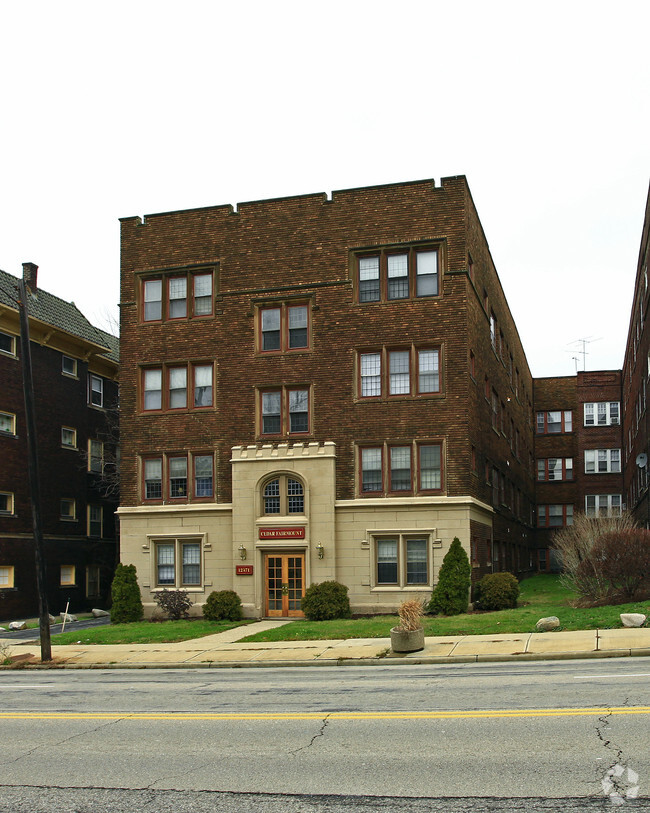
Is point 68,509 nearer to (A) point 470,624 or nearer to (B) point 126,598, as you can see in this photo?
(B) point 126,598

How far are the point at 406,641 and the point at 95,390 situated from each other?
98.5 ft

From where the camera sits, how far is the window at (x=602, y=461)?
61812 millimetres

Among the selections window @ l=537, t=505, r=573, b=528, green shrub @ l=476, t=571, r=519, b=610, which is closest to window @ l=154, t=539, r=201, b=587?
green shrub @ l=476, t=571, r=519, b=610

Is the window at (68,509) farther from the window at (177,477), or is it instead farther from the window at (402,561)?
the window at (402,561)

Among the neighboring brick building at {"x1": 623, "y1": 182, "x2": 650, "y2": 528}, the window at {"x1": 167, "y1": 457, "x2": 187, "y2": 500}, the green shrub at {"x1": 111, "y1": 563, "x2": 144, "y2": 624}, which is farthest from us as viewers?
the neighboring brick building at {"x1": 623, "y1": 182, "x2": 650, "y2": 528}

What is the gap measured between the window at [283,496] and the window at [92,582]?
17.1m

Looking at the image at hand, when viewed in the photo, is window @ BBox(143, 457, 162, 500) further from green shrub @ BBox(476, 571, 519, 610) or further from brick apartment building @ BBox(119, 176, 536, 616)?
green shrub @ BBox(476, 571, 519, 610)

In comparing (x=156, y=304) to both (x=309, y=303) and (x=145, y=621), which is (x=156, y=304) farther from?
(x=145, y=621)

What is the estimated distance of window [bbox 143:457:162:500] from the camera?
32719 millimetres

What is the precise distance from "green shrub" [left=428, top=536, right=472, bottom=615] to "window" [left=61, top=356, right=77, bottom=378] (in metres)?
22.8

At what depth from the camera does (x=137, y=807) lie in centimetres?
806

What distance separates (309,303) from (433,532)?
9115 mm

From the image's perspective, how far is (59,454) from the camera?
41.9 m

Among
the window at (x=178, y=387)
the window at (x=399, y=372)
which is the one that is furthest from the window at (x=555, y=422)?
the window at (x=178, y=387)
